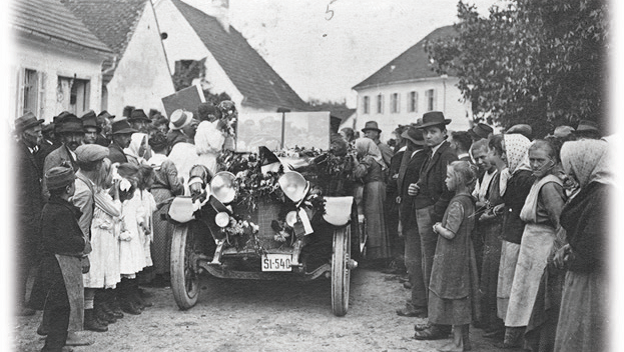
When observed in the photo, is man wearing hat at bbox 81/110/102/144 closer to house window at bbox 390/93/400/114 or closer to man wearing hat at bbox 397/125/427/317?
man wearing hat at bbox 397/125/427/317

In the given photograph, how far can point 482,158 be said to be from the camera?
21.7ft

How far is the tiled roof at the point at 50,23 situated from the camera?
12109 mm

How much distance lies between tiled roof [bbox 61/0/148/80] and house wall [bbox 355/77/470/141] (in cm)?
2302

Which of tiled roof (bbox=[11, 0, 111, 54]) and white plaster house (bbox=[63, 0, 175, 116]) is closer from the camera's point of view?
tiled roof (bbox=[11, 0, 111, 54])

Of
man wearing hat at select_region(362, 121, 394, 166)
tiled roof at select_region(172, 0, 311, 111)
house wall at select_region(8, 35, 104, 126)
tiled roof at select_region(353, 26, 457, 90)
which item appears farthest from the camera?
tiled roof at select_region(353, 26, 457, 90)

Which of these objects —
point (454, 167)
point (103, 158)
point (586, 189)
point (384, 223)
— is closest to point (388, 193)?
point (384, 223)

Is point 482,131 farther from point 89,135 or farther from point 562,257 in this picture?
point 89,135

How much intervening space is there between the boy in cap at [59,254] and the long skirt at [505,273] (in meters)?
3.48

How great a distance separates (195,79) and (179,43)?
1672 millimetres

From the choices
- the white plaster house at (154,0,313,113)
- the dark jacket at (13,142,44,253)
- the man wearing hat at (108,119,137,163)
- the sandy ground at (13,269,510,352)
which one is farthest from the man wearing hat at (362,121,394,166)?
the white plaster house at (154,0,313,113)

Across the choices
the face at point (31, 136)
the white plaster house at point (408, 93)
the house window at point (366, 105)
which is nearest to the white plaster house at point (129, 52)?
the face at point (31, 136)

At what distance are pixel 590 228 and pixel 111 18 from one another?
62.0 ft

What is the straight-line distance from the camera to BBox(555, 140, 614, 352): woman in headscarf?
3718 mm

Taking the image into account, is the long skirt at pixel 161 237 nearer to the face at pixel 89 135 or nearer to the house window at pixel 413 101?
the face at pixel 89 135
